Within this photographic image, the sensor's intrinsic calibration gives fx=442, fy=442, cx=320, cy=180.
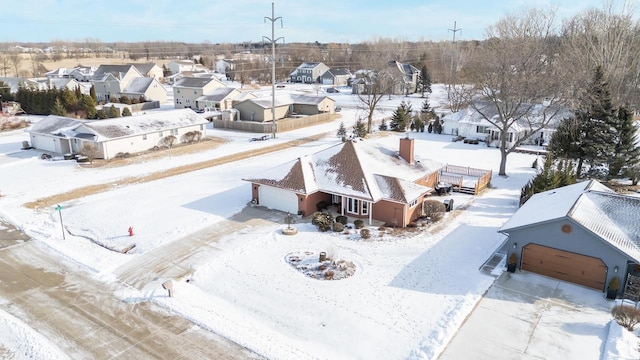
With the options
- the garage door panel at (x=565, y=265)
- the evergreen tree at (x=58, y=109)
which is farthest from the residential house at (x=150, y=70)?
the garage door panel at (x=565, y=265)

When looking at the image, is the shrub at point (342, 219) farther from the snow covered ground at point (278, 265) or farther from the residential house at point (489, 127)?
the residential house at point (489, 127)

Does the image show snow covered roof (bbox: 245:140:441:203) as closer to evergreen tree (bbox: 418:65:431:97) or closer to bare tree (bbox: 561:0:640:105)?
bare tree (bbox: 561:0:640:105)

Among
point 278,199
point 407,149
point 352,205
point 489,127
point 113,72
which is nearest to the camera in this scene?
point 352,205

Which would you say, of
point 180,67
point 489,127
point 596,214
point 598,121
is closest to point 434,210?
point 596,214

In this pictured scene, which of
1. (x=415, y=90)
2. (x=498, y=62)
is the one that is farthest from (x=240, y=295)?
(x=415, y=90)

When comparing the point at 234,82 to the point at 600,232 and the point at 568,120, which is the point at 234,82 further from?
the point at 600,232

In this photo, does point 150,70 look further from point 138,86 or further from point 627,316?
point 627,316

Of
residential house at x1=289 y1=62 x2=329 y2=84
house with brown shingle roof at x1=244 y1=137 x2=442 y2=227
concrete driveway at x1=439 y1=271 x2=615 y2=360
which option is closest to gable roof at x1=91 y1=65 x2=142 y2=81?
residential house at x1=289 y1=62 x2=329 y2=84
